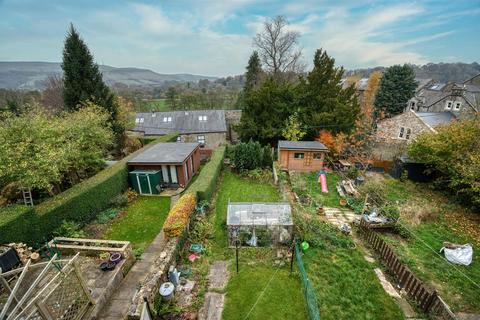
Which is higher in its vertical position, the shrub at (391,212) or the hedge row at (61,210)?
the hedge row at (61,210)

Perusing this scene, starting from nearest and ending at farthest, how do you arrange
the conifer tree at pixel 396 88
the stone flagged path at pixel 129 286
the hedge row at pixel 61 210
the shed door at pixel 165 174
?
the stone flagged path at pixel 129 286
the hedge row at pixel 61 210
the shed door at pixel 165 174
the conifer tree at pixel 396 88

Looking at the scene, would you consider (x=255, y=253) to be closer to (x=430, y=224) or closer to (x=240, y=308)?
(x=240, y=308)

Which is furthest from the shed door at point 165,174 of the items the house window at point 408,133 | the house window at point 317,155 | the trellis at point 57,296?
the house window at point 408,133

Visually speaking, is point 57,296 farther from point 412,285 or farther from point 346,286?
point 412,285

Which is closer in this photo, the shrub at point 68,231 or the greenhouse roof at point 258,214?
the greenhouse roof at point 258,214

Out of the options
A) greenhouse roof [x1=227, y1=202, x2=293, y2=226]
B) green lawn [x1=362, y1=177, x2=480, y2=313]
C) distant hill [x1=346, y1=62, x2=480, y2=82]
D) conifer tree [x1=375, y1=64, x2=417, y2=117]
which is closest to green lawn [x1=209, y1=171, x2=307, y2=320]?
greenhouse roof [x1=227, y1=202, x2=293, y2=226]

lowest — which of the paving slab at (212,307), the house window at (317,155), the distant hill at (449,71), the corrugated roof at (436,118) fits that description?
the paving slab at (212,307)

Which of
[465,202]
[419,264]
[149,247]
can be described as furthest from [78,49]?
[465,202]

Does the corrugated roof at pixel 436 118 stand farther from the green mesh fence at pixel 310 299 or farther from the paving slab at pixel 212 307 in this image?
the paving slab at pixel 212 307
